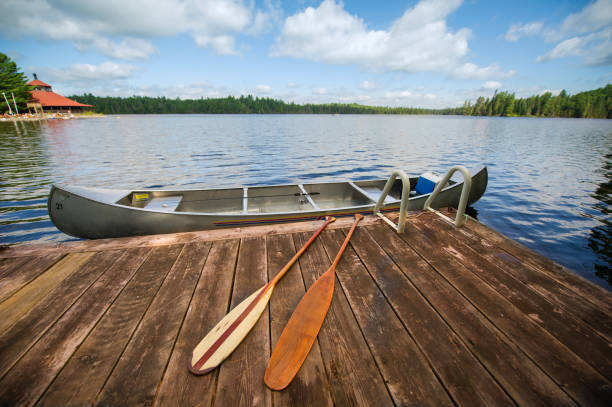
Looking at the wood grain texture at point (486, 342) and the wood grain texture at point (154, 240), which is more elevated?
the wood grain texture at point (154, 240)

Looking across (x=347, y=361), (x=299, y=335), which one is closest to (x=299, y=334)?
(x=299, y=335)

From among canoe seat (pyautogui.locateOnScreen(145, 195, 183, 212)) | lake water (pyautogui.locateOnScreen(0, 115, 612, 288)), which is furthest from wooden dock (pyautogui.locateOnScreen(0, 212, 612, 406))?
lake water (pyautogui.locateOnScreen(0, 115, 612, 288))

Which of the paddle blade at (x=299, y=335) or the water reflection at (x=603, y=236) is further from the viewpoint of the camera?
the water reflection at (x=603, y=236)

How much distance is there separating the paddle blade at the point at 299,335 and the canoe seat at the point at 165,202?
15.7ft

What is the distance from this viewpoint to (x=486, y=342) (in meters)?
1.70

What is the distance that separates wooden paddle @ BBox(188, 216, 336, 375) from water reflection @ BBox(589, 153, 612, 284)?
7622 millimetres

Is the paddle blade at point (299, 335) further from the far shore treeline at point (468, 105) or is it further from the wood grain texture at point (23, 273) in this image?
the far shore treeline at point (468, 105)

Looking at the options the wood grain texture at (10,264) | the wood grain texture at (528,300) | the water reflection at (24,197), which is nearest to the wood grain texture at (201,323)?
the wood grain texture at (10,264)

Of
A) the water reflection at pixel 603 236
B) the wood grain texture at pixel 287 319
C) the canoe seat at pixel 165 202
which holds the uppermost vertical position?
the wood grain texture at pixel 287 319

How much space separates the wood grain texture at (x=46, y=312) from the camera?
1.63 meters

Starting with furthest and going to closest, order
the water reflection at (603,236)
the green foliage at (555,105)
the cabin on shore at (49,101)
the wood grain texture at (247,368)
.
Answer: the green foliage at (555,105)
the cabin on shore at (49,101)
the water reflection at (603,236)
the wood grain texture at (247,368)

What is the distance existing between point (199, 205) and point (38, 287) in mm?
4271

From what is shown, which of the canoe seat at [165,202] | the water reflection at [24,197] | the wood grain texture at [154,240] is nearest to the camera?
the wood grain texture at [154,240]

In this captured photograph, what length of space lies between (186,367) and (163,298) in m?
0.80
